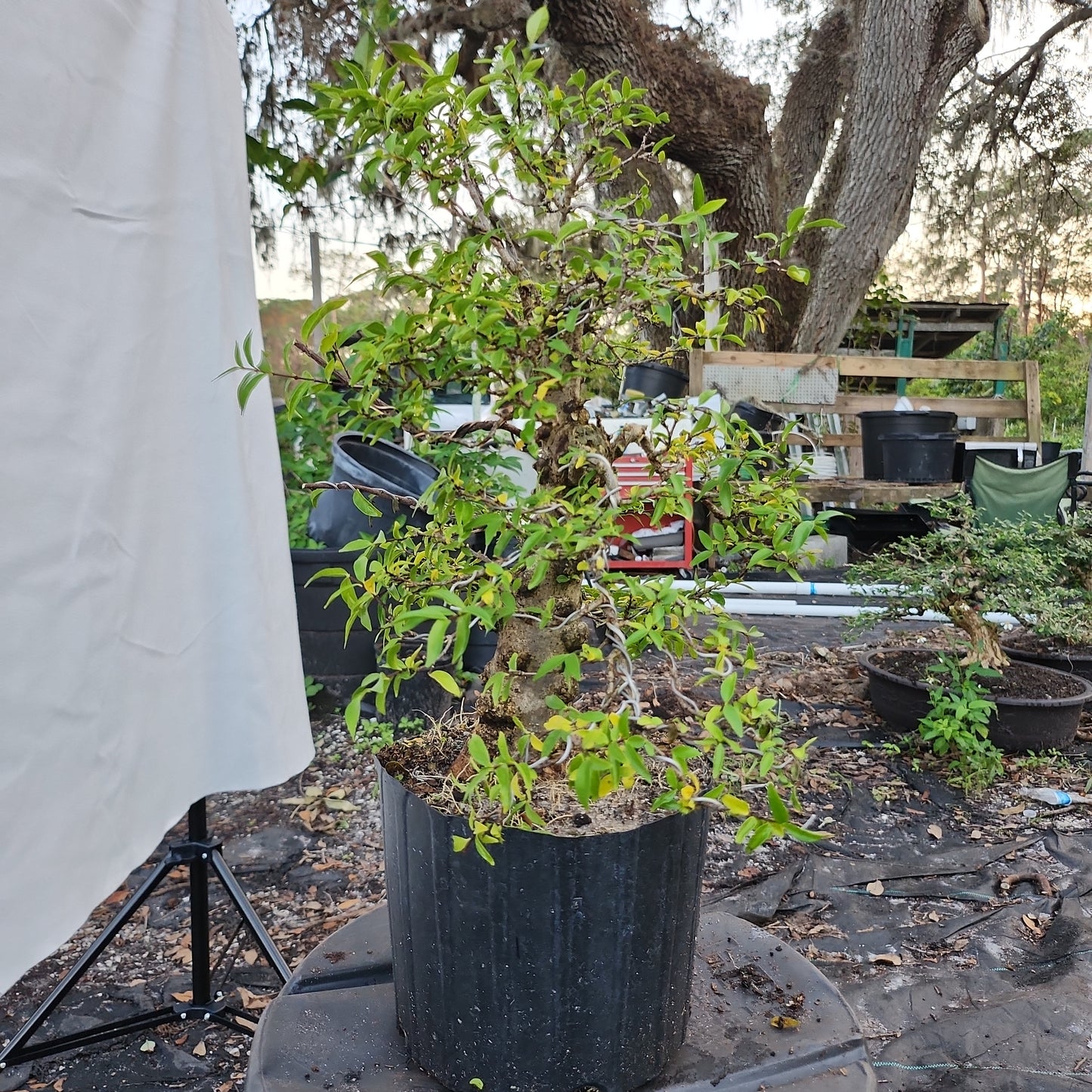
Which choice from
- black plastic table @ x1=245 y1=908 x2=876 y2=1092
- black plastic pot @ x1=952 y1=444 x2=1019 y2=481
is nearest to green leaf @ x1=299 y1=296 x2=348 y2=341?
black plastic table @ x1=245 y1=908 x2=876 y2=1092

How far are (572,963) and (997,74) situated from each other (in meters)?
9.82

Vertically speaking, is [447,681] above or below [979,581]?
above

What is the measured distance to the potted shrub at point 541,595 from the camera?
0.83 metres

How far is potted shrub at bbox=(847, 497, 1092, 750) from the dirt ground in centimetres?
13

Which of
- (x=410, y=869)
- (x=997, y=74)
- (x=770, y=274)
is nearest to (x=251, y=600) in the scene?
(x=410, y=869)

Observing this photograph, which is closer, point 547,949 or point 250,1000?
point 547,949

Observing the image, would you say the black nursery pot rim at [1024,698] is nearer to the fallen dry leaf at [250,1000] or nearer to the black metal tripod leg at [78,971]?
the fallen dry leaf at [250,1000]

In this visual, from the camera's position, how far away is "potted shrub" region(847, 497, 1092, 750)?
8.86 ft

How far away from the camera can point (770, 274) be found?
6309mm

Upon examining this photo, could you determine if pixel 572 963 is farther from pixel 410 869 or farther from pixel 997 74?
pixel 997 74

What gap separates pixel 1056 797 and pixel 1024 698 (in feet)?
1.14

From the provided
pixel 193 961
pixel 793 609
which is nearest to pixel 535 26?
pixel 193 961

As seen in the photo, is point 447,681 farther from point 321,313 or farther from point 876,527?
point 876,527

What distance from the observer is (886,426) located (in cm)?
587
